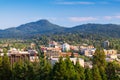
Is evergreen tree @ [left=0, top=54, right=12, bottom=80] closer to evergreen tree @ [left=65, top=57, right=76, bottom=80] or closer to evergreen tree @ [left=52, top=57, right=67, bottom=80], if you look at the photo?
evergreen tree @ [left=52, top=57, right=67, bottom=80]

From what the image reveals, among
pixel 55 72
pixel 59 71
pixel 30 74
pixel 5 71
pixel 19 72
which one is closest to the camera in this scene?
pixel 55 72

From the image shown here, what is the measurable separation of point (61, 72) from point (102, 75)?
16.8 ft

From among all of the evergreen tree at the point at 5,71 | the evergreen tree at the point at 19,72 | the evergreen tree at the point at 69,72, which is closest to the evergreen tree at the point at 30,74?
the evergreen tree at the point at 19,72

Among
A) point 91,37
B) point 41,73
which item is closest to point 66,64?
point 41,73

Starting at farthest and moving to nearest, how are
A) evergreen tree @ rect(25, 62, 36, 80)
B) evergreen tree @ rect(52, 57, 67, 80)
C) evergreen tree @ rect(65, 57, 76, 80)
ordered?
1. evergreen tree @ rect(25, 62, 36, 80)
2. evergreen tree @ rect(65, 57, 76, 80)
3. evergreen tree @ rect(52, 57, 67, 80)

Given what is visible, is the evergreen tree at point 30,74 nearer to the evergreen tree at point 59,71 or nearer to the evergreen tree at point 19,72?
the evergreen tree at point 19,72

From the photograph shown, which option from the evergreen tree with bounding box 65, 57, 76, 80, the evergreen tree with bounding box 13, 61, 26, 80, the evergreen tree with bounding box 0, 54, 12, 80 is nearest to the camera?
the evergreen tree with bounding box 65, 57, 76, 80

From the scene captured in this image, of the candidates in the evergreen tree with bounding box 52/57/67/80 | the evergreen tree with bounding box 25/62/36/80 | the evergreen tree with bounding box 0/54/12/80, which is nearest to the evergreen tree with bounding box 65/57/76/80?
the evergreen tree with bounding box 52/57/67/80

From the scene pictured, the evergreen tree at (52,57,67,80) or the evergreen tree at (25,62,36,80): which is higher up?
the evergreen tree at (52,57,67,80)

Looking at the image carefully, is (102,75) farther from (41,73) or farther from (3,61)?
(3,61)

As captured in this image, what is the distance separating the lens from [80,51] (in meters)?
117

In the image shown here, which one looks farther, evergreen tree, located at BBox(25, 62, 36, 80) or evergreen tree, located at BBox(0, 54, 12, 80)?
evergreen tree, located at BBox(0, 54, 12, 80)

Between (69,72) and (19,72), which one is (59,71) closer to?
(69,72)

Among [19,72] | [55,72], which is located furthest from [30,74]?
[55,72]
